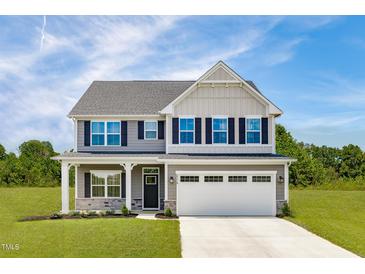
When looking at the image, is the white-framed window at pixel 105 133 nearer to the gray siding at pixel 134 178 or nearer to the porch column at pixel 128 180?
the gray siding at pixel 134 178

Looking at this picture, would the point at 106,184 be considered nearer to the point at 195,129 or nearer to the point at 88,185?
the point at 88,185

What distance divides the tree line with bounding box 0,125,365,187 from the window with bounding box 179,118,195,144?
613 inches

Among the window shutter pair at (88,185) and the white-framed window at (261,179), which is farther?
the window shutter pair at (88,185)

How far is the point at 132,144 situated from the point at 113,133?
39.1 inches

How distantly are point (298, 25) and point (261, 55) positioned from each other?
218 cm

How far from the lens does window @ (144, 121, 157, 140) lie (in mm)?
20797

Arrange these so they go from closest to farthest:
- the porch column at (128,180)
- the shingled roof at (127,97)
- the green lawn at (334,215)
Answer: the green lawn at (334,215)
the porch column at (128,180)
the shingled roof at (127,97)

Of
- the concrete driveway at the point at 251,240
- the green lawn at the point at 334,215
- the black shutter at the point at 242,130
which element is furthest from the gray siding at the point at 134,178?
the green lawn at the point at 334,215

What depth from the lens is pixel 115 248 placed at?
472 inches

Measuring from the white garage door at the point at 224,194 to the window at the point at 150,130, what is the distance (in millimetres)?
2976

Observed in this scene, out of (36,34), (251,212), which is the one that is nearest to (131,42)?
(36,34)

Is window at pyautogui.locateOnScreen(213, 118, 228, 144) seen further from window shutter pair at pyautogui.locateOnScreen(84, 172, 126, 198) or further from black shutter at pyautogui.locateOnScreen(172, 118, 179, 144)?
window shutter pair at pyautogui.locateOnScreen(84, 172, 126, 198)

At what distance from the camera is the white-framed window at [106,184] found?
20.8 metres

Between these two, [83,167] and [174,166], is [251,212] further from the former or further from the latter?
[83,167]
